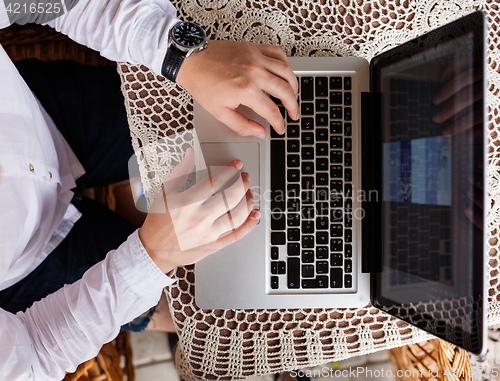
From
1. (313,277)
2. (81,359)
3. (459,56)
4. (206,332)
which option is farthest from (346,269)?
(81,359)

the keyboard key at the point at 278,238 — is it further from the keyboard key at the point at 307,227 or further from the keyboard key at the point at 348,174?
the keyboard key at the point at 348,174

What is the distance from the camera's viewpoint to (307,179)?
662 millimetres

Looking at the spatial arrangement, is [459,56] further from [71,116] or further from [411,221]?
[71,116]

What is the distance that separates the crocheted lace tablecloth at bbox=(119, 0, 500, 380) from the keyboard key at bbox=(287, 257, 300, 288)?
7 cm

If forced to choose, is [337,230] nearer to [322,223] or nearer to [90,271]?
[322,223]

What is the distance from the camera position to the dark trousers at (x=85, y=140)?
787 mm

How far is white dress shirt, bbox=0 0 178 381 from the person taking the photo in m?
0.61

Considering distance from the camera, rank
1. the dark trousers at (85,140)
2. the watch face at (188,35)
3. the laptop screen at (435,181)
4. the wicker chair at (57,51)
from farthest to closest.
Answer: the wicker chair at (57,51)
the dark trousers at (85,140)
the watch face at (188,35)
the laptop screen at (435,181)

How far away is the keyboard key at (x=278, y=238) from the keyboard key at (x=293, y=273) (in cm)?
3

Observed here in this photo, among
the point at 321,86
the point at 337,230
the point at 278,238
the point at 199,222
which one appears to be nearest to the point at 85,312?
the point at 199,222

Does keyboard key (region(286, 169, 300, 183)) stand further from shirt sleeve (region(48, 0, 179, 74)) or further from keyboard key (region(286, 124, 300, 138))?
shirt sleeve (region(48, 0, 179, 74))

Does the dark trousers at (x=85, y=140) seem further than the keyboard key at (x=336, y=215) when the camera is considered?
Yes

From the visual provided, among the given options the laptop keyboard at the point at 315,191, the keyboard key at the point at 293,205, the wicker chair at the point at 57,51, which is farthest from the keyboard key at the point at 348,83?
the wicker chair at the point at 57,51

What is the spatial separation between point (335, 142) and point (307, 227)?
6.3 inches
